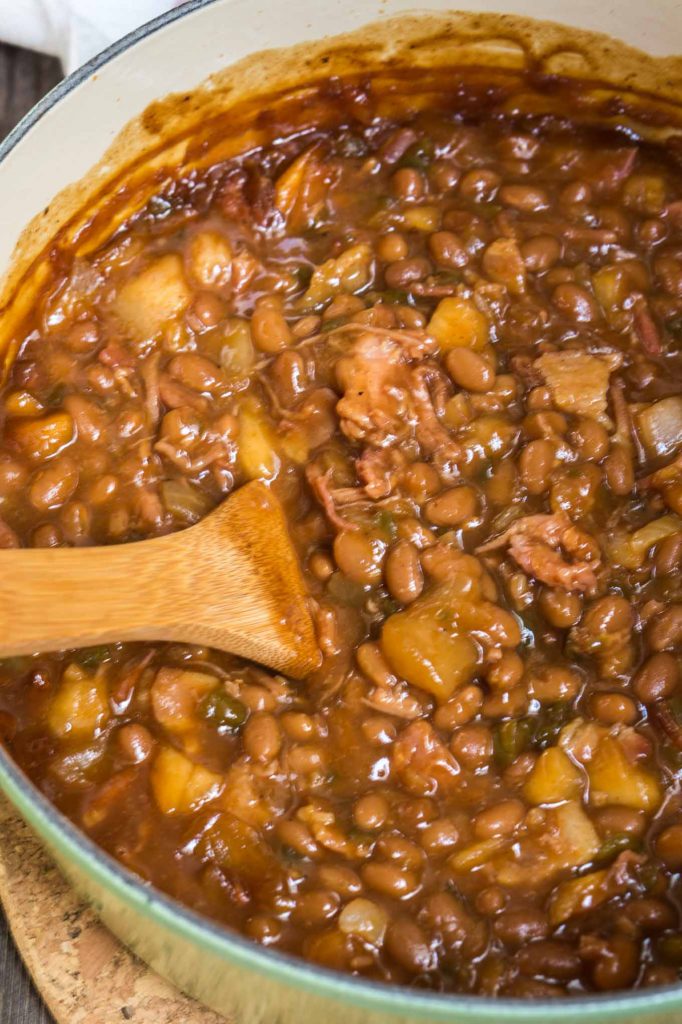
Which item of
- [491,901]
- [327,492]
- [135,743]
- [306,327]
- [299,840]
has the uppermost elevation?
[306,327]

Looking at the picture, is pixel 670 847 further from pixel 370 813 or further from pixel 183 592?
pixel 183 592

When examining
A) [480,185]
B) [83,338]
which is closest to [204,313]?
[83,338]

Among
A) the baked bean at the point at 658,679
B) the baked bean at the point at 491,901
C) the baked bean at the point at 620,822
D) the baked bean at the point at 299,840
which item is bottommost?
the baked bean at the point at 620,822

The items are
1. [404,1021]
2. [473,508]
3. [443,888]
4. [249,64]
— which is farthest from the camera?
[249,64]

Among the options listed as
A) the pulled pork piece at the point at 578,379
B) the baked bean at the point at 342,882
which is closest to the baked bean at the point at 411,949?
the baked bean at the point at 342,882

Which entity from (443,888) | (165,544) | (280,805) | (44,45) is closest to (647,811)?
(443,888)

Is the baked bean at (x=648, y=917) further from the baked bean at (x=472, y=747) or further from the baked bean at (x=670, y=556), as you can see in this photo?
the baked bean at (x=670, y=556)

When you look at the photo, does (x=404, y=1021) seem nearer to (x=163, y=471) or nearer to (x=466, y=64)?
(x=163, y=471)
